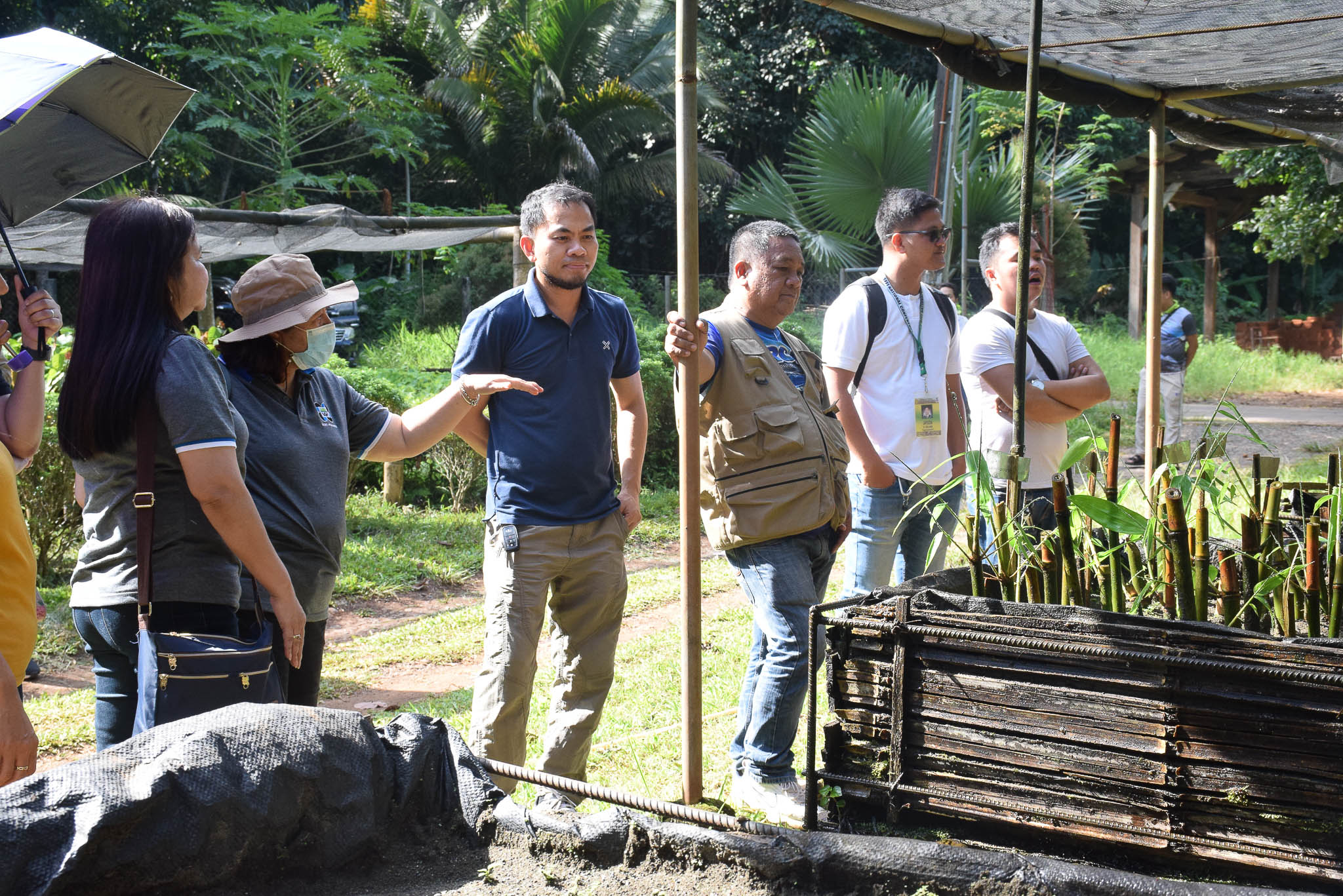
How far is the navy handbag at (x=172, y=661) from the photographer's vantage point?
81.9 inches

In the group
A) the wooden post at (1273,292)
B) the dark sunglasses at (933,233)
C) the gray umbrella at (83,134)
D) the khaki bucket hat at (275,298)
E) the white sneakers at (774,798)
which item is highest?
the wooden post at (1273,292)

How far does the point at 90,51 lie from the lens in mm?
3100

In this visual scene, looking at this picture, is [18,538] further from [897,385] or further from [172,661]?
[897,385]

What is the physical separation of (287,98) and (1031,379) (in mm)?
14561

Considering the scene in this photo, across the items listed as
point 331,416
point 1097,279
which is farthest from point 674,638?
point 1097,279

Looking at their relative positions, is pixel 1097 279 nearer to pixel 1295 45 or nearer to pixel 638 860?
pixel 1295 45

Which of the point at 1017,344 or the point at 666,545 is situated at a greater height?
the point at 1017,344

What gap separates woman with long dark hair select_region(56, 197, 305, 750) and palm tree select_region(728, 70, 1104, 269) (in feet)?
40.5

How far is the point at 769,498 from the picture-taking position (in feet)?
10.4

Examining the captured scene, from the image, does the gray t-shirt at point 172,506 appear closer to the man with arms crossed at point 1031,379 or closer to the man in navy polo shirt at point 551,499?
the man in navy polo shirt at point 551,499

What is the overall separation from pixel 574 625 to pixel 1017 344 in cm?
153

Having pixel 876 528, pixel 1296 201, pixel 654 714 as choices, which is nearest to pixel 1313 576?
pixel 876 528

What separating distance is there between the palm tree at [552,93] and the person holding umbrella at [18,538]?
16.5m

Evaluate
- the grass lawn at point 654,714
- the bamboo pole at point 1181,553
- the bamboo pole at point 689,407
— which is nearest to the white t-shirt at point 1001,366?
the grass lawn at point 654,714
